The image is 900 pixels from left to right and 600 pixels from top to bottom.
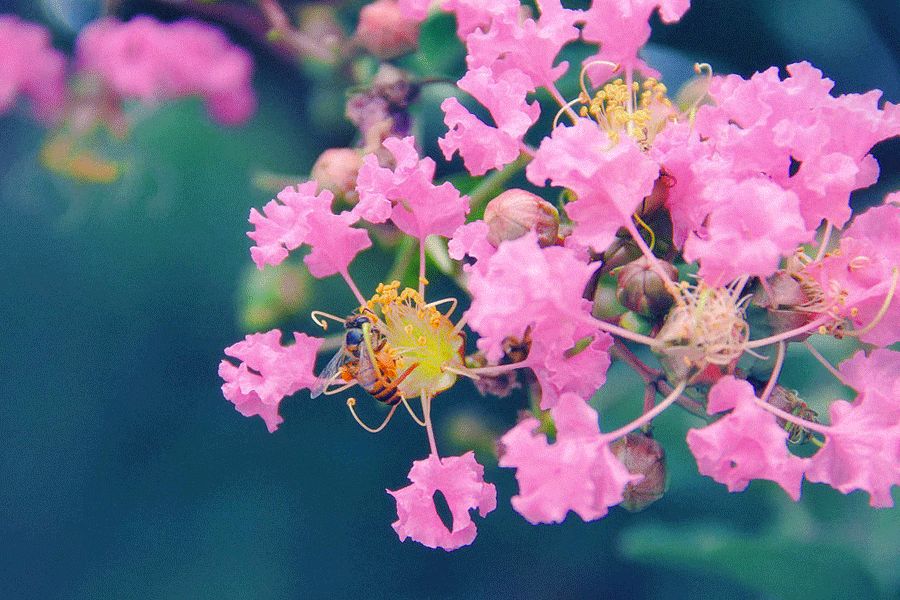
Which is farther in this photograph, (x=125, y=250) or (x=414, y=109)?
(x=125, y=250)

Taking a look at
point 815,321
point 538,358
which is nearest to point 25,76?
point 538,358

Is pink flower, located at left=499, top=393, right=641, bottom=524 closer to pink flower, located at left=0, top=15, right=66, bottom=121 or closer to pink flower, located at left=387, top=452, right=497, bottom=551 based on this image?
pink flower, located at left=387, top=452, right=497, bottom=551

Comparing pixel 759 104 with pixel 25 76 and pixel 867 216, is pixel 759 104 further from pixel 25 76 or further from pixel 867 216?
pixel 25 76

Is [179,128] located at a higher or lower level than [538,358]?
lower

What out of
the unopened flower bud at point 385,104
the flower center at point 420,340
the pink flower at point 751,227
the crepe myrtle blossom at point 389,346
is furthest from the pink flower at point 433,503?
the unopened flower bud at point 385,104

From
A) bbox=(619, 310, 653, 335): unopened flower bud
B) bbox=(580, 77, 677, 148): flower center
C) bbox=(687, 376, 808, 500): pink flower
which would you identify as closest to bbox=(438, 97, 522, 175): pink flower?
bbox=(580, 77, 677, 148): flower center

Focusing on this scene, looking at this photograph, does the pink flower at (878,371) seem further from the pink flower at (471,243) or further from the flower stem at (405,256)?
the flower stem at (405,256)

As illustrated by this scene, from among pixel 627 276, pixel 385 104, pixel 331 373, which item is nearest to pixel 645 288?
pixel 627 276
